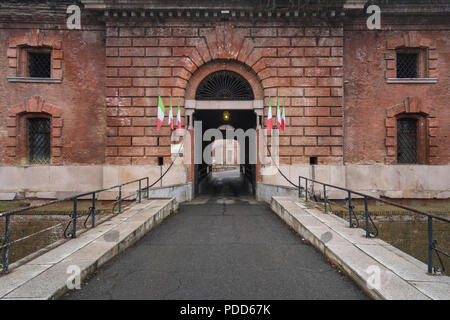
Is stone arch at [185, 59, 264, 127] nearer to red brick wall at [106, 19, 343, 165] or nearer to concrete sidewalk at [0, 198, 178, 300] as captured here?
red brick wall at [106, 19, 343, 165]

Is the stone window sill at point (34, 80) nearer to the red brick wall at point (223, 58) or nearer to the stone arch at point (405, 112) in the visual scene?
the red brick wall at point (223, 58)

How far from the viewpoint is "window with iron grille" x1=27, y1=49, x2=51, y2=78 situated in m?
12.3

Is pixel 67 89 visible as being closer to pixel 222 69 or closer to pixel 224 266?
pixel 222 69

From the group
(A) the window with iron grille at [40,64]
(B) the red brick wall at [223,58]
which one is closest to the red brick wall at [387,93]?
(B) the red brick wall at [223,58]

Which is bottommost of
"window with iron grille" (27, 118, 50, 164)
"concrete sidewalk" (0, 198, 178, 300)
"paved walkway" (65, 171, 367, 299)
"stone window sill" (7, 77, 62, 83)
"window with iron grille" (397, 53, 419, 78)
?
"paved walkway" (65, 171, 367, 299)

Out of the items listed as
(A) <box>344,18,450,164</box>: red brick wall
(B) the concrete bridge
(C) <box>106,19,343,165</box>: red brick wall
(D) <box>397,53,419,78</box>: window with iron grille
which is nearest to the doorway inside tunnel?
(C) <box>106,19,343,165</box>: red brick wall

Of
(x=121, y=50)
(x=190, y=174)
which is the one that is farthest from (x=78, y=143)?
(x=190, y=174)

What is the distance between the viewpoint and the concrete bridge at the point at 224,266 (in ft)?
11.0

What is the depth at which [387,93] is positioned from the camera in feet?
38.7

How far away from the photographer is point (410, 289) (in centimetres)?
308

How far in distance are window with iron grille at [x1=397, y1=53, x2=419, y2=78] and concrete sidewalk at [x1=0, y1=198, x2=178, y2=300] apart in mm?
13976

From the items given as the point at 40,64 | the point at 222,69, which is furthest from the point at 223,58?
the point at 40,64

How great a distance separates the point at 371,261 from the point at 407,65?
12.8 meters
